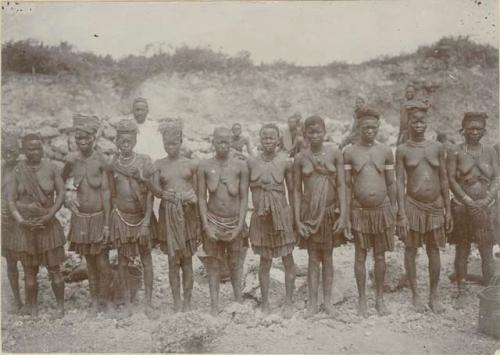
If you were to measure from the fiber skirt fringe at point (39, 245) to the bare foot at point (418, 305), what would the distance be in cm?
322

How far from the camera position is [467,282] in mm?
5086

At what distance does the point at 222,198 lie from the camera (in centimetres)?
436

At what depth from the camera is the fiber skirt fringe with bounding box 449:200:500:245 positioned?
4.51 meters

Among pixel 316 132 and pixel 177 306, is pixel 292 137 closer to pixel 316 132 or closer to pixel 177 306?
pixel 316 132

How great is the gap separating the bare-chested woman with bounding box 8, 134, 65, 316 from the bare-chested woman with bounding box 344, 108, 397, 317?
256 centimetres

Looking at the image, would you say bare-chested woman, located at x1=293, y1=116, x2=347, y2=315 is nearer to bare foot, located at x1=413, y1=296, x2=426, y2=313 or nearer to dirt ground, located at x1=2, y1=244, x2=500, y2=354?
dirt ground, located at x1=2, y1=244, x2=500, y2=354

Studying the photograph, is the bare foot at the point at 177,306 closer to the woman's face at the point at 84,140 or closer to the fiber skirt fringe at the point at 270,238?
the fiber skirt fringe at the point at 270,238

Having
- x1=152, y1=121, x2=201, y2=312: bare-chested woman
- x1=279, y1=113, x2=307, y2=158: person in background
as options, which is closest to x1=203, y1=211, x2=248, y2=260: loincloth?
x1=152, y1=121, x2=201, y2=312: bare-chested woman

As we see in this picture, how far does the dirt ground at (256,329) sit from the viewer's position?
400cm

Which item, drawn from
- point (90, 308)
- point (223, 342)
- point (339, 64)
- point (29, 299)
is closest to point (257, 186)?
point (223, 342)

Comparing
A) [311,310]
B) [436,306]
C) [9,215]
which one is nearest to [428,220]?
[436,306]

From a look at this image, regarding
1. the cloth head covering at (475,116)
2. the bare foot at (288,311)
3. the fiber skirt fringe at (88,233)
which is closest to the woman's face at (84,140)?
the fiber skirt fringe at (88,233)

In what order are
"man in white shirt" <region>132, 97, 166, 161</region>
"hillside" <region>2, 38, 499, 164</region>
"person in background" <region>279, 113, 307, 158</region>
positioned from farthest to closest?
"hillside" <region>2, 38, 499, 164</region> → "person in background" <region>279, 113, 307, 158</region> → "man in white shirt" <region>132, 97, 166, 161</region>

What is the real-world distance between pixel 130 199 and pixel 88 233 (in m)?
0.48
